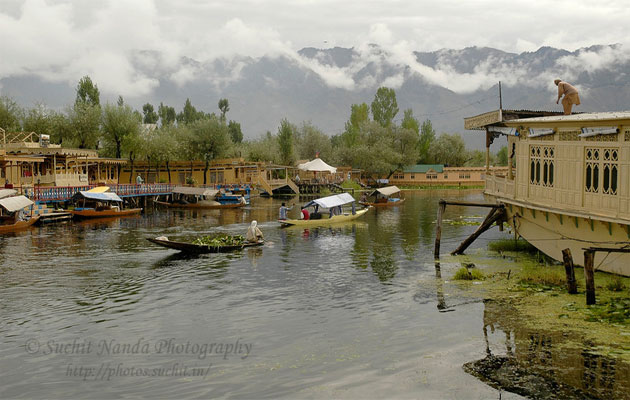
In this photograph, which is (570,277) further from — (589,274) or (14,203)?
(14,203)

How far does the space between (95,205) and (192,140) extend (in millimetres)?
34394

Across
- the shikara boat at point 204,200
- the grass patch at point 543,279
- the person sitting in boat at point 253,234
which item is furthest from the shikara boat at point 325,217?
the grass patch at point 543,279

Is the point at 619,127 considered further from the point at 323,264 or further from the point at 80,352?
the point at 80,352

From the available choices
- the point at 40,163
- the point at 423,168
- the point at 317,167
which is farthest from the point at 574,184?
the point at 423,168

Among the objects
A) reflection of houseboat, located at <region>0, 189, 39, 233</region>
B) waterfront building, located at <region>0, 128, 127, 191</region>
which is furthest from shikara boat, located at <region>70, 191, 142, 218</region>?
reflection of houseboat, located at <region>0, 189, 39, 233</region>

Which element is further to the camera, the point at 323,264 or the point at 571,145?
the point at 323,264

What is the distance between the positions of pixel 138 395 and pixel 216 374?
78.3 inches

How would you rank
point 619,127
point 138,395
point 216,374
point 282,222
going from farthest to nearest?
point 282,222, point 619,127, point 216,374, point 138,395

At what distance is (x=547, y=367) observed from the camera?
552 inches

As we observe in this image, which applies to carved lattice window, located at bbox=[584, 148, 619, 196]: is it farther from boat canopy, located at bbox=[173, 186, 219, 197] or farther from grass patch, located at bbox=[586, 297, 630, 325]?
boat canopy, located at bbox=[173, 186, 219, 197]

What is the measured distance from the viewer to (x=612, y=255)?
22.2 metres

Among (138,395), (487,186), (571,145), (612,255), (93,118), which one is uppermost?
(93,118)

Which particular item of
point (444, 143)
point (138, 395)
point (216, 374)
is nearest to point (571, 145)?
point (216, 374)

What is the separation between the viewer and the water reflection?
12.7 meters
